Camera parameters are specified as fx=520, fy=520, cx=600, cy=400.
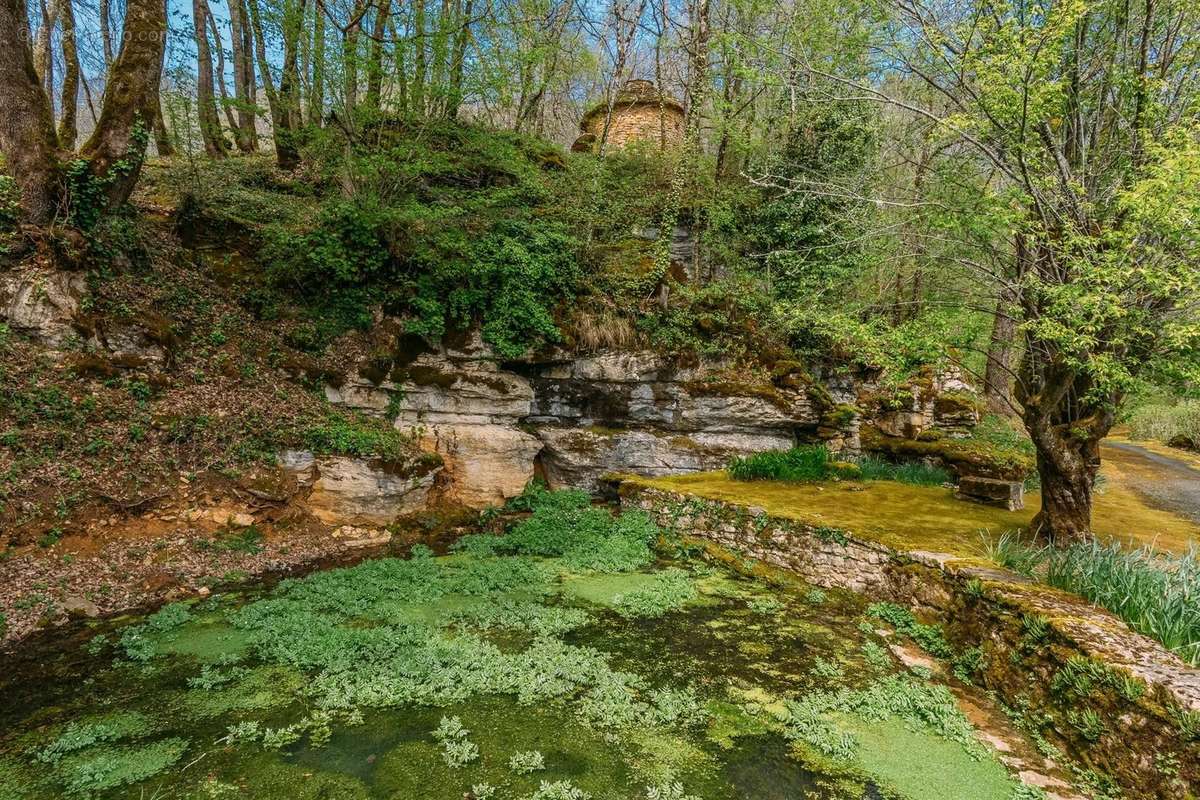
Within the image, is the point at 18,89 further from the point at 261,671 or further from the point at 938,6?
the point at 938,6

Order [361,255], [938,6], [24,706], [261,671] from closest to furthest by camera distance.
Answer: [24,706]
[261,671]
[938,6]
[361,255]

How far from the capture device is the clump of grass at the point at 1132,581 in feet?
11.8

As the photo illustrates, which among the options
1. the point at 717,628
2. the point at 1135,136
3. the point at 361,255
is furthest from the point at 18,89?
the point at 1135,136

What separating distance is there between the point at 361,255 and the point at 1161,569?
34.6 feet

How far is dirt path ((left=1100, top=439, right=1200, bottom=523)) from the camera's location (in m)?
8.51

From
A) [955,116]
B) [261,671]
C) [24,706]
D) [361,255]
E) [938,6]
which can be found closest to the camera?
[24,706]

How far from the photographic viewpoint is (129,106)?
23.6 feet

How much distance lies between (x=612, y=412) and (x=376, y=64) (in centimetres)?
666

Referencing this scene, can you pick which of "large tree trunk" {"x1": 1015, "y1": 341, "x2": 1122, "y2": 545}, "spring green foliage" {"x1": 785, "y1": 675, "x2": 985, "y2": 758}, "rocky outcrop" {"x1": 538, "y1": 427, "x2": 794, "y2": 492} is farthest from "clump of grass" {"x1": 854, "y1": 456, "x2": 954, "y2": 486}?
"spring green foliage" {"x1": 785, "y1": 675, "x2": 985, "y2": 758}

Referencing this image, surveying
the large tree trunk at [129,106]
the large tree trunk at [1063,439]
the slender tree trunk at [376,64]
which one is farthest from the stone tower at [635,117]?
the large tree trunk at [1063,439]

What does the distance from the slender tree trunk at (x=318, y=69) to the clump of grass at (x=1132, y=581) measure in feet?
36.3

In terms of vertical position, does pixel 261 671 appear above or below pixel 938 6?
below

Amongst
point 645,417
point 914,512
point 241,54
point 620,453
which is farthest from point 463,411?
point 241,54

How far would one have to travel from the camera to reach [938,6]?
577 centimetres
